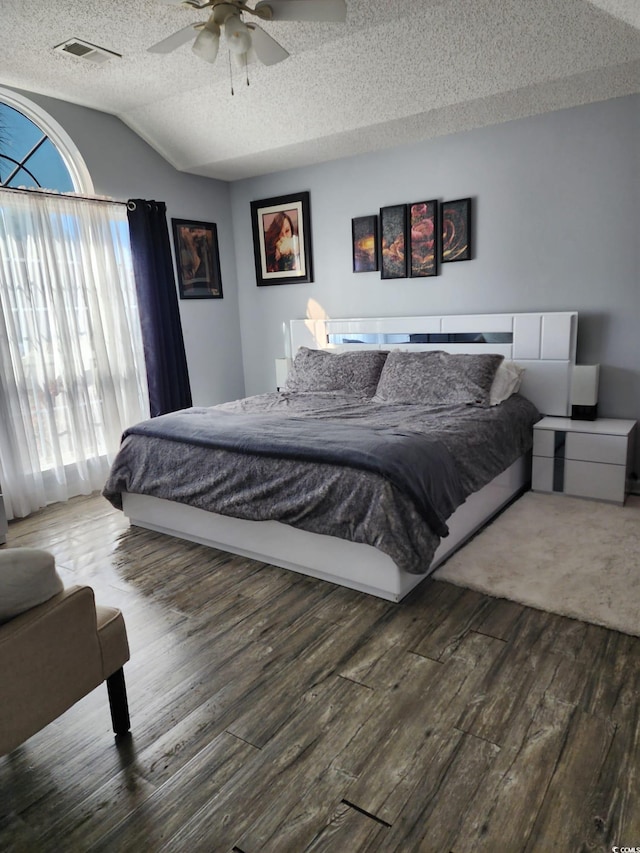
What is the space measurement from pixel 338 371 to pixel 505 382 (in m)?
1.26

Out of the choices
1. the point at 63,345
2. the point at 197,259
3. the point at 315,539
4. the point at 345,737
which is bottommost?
the point at 345,737

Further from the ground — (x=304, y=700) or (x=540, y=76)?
(x=540, y=76)

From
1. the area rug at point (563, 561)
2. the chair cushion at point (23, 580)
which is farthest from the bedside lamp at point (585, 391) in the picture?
the chair cushion at point (23, 580)

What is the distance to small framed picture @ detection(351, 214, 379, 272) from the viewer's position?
4.82 meters

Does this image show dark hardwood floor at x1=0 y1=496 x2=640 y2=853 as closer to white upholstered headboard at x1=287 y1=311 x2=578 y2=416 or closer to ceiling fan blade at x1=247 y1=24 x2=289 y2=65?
white upholstered headboard at x1=287 y1=311 x2=578 y2=416

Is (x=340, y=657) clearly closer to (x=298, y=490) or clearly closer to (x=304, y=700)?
(x=304, y=700)

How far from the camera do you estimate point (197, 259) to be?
534 centimetres

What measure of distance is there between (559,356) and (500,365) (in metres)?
0.41

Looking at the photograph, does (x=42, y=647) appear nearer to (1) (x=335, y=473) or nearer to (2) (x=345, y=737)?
(2) (x=345, y=737)

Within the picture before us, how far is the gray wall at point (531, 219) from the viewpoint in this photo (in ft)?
12.4

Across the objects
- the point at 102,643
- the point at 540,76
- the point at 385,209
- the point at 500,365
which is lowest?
the point at 102,643

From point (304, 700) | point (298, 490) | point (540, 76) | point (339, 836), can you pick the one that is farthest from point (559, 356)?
point (339, 836)

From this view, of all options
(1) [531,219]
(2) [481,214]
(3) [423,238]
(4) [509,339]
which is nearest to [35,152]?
(3) [423,238]

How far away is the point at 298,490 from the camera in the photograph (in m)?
2.80
